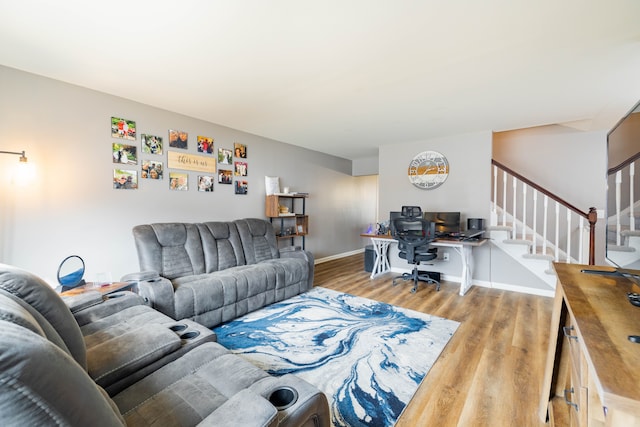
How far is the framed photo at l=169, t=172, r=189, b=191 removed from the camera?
340cm

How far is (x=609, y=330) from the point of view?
0.91 metres

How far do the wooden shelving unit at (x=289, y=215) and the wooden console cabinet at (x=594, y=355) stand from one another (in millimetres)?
3517

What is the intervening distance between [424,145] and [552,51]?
265 centimetres

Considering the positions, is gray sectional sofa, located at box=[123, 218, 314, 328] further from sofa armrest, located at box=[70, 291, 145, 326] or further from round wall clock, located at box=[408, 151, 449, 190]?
round wall clock, located at box=[408, 151, 449, 190]

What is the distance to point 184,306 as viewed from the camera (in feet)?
7.93

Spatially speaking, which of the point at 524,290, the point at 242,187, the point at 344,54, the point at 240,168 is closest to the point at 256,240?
the point at 242,187

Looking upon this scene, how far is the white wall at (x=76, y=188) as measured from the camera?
2.38 metres

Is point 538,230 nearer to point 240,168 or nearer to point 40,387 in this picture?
point 240,168

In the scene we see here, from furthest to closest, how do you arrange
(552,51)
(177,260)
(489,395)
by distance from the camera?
(177,260)
(552,51)
(489,395)

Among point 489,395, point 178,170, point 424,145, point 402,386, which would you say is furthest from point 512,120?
point 178,170

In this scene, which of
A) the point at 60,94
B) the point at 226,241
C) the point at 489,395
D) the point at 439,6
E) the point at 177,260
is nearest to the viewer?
the point at 439,6

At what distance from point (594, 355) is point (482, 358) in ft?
5.39

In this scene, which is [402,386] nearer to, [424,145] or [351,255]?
[424,145]

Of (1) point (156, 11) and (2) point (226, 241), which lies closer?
(1) point (156, 11)
